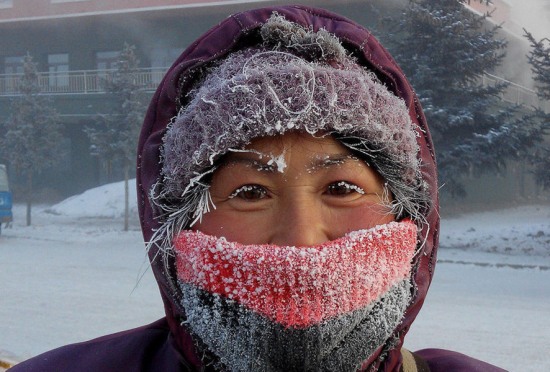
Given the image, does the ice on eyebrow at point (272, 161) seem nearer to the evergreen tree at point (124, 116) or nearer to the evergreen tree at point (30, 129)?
the evergreen tree at point (124, 116)

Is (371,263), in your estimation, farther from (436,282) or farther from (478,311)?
(436,282)

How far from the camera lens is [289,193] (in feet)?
3.90

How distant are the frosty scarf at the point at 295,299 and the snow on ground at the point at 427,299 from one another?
31 cm

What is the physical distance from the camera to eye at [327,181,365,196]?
4.01 ft

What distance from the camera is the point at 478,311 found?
6777 mm

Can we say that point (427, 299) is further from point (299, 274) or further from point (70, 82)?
point (70, 82)

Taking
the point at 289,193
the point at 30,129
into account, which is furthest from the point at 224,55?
the point at 30,129

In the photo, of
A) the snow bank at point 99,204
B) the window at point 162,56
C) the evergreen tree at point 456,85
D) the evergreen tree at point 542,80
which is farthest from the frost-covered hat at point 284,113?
the window at point 162,56

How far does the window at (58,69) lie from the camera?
24.5m

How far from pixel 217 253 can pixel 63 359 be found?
1.93 ft

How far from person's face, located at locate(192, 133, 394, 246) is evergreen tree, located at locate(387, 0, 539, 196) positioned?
13713 mm

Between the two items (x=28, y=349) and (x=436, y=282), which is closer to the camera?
(x=28, y=349)

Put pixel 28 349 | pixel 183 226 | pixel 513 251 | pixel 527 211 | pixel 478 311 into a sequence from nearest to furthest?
pixel 183 226
pixel 28 349
pixel 478 311
pixel 513 251
pixel 527 211

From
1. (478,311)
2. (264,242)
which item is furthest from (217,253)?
(478,311)
